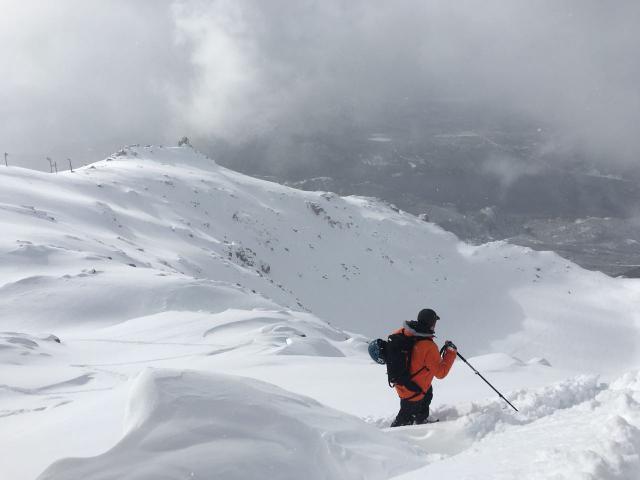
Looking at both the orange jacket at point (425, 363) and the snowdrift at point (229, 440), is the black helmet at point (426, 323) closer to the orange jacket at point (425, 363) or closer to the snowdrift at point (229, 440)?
the orange jacket at point (425, 363)

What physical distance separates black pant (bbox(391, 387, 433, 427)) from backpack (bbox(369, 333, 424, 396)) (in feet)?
0.64

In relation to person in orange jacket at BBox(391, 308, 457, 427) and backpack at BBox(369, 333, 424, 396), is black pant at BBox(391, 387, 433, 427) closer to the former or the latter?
person in orange jacket at BBox(391, 308, 457, 427)

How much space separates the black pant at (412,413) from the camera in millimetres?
7680

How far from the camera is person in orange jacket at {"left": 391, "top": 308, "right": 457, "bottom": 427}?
755 centimetres

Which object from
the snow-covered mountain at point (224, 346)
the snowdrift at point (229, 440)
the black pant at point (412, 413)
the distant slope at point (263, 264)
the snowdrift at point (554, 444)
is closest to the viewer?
the snowdrift at point (554, 444)

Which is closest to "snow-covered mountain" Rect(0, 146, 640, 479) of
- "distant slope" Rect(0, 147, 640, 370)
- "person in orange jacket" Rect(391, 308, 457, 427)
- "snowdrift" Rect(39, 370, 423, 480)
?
"snowdrift" Rect(39, 370, 423, 480)

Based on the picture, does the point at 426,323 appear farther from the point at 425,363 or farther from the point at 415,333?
the point at 425,363

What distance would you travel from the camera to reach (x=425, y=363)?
757 cm

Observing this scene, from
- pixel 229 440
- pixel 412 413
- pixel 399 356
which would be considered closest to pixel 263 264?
pixel 412 413

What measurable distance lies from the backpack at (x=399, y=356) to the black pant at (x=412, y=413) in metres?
0.20

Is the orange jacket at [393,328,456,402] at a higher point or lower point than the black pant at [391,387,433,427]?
higher

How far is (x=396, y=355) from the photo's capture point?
7586 millimetres

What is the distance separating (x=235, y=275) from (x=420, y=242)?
151 feet

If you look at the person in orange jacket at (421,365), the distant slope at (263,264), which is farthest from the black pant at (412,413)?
the distant slope at (263,264)
